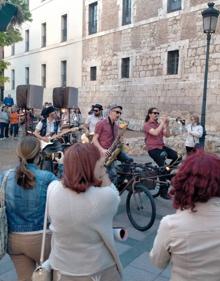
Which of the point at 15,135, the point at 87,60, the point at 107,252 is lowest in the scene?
the point at 15,135

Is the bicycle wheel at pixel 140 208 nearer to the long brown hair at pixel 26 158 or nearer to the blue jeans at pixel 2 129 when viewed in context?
the long brown hair at pixel 26 158

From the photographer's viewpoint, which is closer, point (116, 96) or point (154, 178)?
point (154, 178)

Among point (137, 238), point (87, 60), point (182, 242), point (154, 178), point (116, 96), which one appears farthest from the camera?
point (87, 60)

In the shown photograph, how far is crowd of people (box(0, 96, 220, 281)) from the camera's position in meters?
1.64

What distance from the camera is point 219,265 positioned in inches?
65.6

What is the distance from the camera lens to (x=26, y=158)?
2564 millimetres

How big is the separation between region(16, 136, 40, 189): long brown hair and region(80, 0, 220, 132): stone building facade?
44.5 feet

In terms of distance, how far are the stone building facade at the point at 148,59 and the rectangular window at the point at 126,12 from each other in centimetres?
12

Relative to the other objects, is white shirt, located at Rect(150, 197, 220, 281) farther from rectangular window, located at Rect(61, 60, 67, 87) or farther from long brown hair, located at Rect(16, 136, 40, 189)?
rectangular window, located at Rect(61, 60, 67, 87)

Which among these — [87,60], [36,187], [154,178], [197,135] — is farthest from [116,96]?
[36,187]

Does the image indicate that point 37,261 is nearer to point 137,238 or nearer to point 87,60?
point 137,238

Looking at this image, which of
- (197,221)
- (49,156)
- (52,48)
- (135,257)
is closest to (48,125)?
(49,156)

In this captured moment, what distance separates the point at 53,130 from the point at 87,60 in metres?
16.7

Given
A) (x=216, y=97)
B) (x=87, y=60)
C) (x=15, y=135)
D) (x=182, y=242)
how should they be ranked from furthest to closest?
(x=87, y=60)
(x=15, y=135)
(x=216, y=97)
(x=182, y=242)
